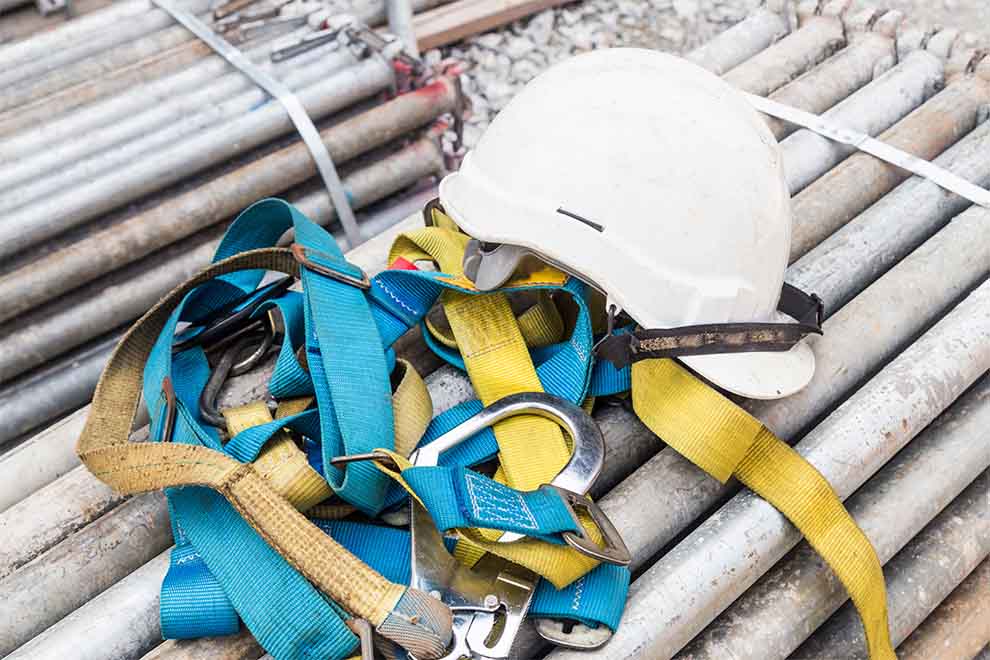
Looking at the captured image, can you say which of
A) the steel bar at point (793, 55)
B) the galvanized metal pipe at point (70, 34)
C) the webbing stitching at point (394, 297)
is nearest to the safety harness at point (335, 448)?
the webbing stitching at point (394, 297)

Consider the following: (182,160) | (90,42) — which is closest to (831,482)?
(182,160)

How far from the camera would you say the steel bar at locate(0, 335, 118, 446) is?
2.80 m

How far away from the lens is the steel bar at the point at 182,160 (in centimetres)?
275

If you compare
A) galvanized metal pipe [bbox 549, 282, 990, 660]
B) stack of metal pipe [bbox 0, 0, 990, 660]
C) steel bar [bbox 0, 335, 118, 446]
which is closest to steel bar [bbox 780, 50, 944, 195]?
stack of metal pipe [bbox 0, 0, 990, 660]

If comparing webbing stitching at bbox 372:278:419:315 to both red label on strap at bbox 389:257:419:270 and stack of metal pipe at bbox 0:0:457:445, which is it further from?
stack of metal pipe at bbox 0:0:457:445

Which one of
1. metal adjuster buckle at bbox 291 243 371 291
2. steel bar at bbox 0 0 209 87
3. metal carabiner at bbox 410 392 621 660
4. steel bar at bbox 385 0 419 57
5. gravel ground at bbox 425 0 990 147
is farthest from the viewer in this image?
gravel ground at bbox 425 0 990 147

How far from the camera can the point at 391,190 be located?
3266 millimetres

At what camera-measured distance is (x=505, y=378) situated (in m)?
1.97

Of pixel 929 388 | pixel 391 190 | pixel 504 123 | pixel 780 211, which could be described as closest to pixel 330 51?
pixel 391 190

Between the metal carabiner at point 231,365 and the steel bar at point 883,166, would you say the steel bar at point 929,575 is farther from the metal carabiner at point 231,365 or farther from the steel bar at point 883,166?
the metal carabiner at point 231,365

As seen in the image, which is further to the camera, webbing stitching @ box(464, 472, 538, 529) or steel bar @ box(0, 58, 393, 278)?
steel bar @ box(0, 58, 393, 278)

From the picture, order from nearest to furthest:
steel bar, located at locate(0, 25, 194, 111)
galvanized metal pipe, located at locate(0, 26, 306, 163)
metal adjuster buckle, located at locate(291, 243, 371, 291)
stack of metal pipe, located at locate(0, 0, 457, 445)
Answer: metal adjuster buckle, located at locate(291, 243, 371, 291) → stack of metal pipe, located at locate(0, 0, 457, 445) → galvanized metal pipe, located at locate(0, 26, 306, 163) → steel bar, located at locate(0, 25, 194, 111)

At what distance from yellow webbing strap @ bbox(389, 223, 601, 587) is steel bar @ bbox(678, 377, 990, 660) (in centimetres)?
35

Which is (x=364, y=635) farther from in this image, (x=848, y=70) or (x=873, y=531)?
(x=848, y=70)
